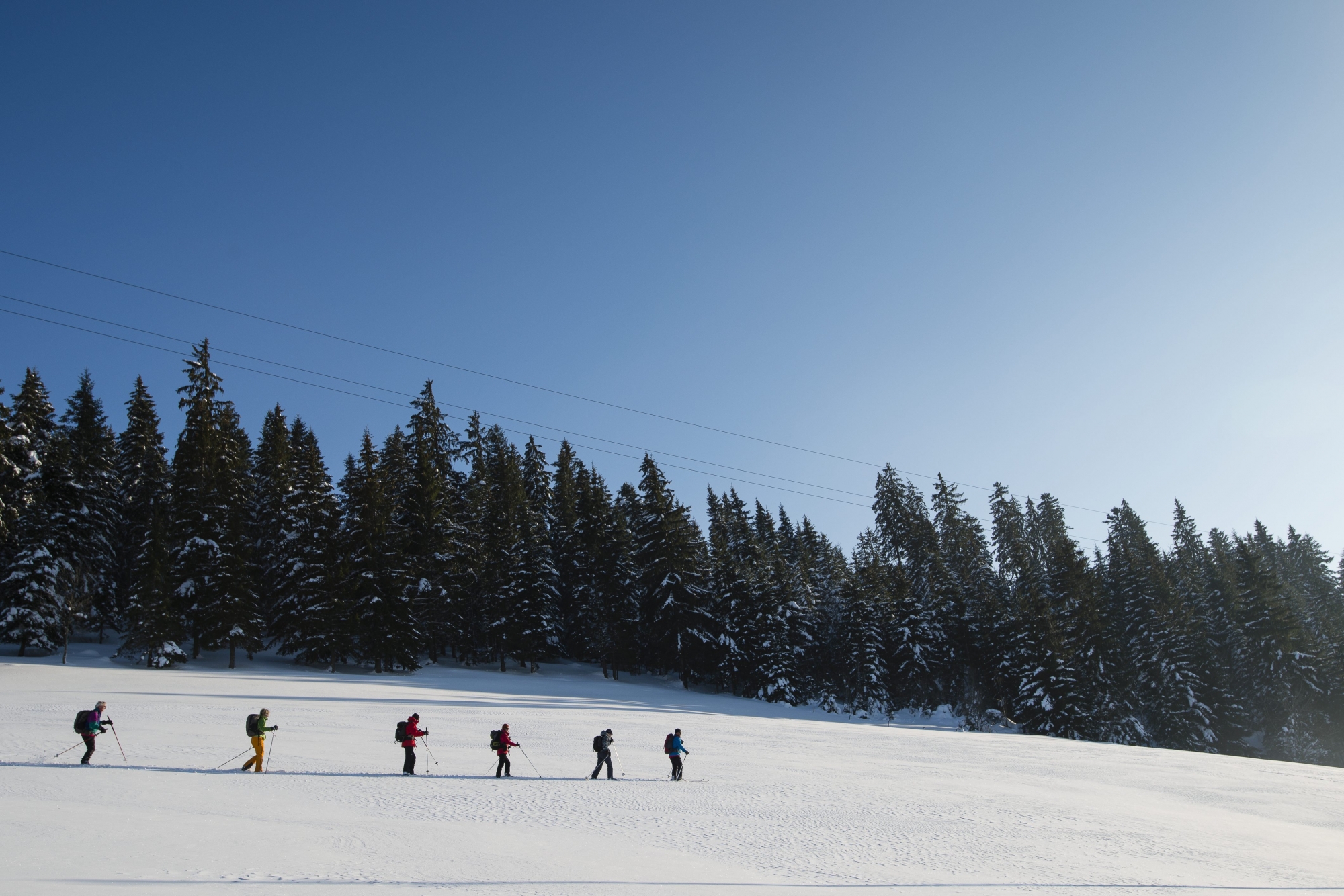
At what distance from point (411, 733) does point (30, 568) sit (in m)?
35.9

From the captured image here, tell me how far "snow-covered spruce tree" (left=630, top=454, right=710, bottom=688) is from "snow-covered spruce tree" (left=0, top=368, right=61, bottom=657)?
3435 cm

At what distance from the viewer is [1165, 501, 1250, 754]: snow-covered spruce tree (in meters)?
54.4

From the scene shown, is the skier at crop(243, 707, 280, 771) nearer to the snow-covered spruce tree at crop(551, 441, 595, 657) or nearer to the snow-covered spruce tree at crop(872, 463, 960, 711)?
the snow-covered spruce tree at crop(551, 441, 595, 657)

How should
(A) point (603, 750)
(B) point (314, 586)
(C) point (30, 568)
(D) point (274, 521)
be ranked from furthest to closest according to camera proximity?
(D) point (274, 521) < (B) point (314, 586) < (C) point (30, 568) < (A) point (603, 750)

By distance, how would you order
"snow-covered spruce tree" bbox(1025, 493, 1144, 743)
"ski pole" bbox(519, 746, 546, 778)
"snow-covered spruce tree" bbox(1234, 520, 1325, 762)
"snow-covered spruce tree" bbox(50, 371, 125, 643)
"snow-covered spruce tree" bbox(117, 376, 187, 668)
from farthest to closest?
"snow-covered spruce tree" bbox(1234, 520, 1325, 762) → "snow-covered spruce tree" bbox(1025, 493, 1144, 743) → "snow-covered spruce tree" bbox(50, 371, 125, 643) → "snow-covered spruce tree" bbox(117, 376, 187, 668) → "ski pole" bbox(519, 746, 546, 778)

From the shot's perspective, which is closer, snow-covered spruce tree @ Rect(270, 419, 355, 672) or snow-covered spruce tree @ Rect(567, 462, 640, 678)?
snow-covered spruce tree @ Rect(270, 419, 355, 672)

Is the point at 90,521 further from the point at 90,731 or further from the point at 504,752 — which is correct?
the point at 504,752

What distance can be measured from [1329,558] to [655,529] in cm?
9285

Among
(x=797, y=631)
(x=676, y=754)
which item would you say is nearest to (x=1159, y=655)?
(x=797, y=631)

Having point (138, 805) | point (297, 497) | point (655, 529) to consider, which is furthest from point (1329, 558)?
point (138, 805)

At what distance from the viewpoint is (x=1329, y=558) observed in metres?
94.7

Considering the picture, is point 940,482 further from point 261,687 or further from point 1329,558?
point 261,687

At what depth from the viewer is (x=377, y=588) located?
46.1 metres

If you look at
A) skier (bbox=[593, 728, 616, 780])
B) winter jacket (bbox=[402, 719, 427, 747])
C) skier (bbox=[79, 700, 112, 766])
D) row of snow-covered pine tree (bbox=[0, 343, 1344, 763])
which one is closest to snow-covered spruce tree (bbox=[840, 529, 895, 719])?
row of snow-covered pine tree (bbox=[0, 343, 1344, 763])
